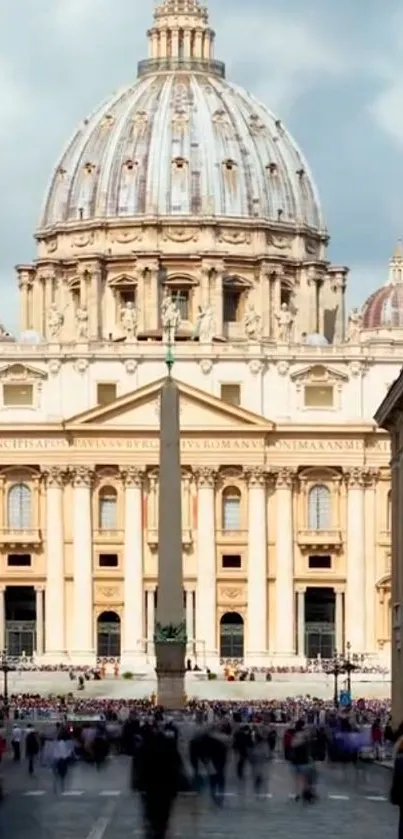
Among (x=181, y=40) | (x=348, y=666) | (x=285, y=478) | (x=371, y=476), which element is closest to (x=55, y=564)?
(x=285, y=478)

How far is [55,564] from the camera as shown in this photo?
138 meters

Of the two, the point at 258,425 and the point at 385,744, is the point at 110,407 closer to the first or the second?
the point at 258,425

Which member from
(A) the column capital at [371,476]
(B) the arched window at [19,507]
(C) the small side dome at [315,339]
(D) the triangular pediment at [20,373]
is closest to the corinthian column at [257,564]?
(A) the column capital at [371,476]

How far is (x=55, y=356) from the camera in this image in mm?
138750

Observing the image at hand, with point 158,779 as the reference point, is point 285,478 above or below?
above

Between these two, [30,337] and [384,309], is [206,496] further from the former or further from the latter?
[384,309]

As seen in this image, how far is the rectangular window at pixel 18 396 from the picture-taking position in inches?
5443

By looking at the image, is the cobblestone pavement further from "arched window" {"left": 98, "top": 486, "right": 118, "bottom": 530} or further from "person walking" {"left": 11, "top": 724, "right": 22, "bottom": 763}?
"arched window" {"left": 98, "top": 486, "right": 118, "bottom": 530}

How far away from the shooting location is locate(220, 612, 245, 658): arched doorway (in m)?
138

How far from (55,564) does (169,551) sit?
53468 millimetres

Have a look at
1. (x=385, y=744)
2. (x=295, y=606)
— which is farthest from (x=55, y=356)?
(x=385, y=744)

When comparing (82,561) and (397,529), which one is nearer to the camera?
(397,529)

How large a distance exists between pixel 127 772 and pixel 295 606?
73299 millimetres

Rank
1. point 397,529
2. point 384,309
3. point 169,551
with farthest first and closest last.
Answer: point 384,309, point 169,551, point 397,529
